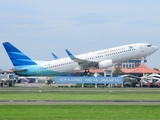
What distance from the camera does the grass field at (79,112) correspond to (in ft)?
88.8

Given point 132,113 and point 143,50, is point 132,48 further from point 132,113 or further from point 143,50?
point 132,113

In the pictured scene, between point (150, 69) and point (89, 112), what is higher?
point (150, 69)

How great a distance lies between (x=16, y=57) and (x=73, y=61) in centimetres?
1012

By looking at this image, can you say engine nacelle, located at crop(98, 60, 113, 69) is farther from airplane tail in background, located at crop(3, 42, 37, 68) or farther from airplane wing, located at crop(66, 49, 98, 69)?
airplane tail in background, located at crop(3, 42, 37, 68)

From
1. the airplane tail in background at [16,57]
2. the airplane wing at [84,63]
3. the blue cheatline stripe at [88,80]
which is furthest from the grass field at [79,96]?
the airplane tail in background at [16,57]

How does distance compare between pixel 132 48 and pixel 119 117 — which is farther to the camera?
pixel 132 48

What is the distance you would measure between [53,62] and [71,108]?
5812 cm

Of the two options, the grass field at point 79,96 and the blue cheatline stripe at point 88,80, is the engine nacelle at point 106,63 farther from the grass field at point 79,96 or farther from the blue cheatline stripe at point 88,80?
the grass field at point 79,96

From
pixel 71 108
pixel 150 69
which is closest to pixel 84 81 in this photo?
pixel 71 108

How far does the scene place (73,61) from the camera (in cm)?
8969

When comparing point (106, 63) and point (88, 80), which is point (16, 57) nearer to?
point (106, 63)

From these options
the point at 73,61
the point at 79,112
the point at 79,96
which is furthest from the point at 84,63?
the point at 79,112

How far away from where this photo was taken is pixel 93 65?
88375mm

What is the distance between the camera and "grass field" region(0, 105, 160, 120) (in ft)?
88.8
